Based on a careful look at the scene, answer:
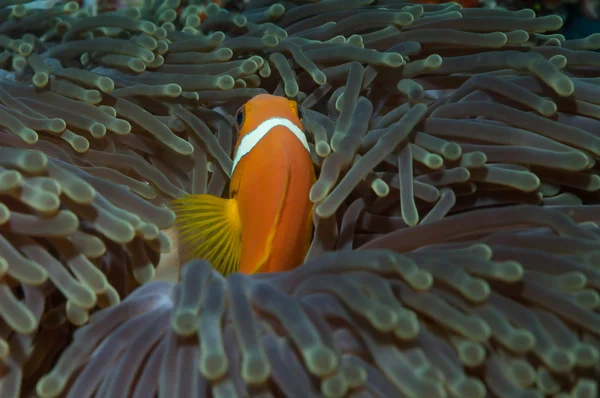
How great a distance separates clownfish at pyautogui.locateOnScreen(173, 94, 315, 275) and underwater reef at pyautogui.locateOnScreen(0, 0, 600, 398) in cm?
5

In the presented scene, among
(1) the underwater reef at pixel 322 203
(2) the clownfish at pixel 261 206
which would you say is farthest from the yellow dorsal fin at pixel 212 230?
(1) the underwater reef at pixel 322 203

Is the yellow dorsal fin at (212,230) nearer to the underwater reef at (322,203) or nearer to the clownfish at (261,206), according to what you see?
the clownfish at (261,206)

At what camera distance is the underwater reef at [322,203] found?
780 mm

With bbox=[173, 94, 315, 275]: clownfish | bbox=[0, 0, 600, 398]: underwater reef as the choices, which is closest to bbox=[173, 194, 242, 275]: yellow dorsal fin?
bbox=[173, 94, 315, 275]: clownfish

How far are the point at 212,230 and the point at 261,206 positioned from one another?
0.14 metres

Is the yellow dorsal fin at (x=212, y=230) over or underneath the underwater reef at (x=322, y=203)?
underneath

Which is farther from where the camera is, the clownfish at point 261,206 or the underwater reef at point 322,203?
the clownfish at point 261,206

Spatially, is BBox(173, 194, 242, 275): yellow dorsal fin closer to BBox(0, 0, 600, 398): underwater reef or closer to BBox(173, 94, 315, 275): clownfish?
BBox(173, 94, 315, 275): clownfish

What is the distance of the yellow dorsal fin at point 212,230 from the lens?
4.09ft

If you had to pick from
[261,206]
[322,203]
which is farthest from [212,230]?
[322,203]

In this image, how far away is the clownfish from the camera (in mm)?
1196

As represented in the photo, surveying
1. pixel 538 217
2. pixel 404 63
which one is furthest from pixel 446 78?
pixel 538 217

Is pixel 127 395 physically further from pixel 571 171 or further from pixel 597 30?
pixel 597 30

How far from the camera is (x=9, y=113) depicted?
47.8 inches
